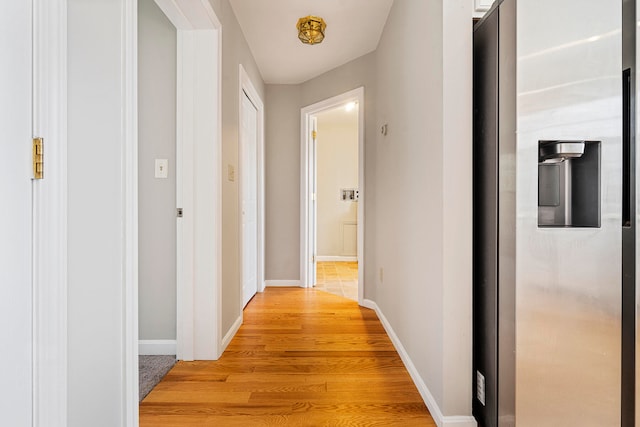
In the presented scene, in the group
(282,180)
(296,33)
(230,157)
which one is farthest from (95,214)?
(282,180)

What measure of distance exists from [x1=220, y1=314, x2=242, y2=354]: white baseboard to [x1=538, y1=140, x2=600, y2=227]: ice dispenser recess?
199 centimetres

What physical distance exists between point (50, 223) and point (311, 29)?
2483 mm

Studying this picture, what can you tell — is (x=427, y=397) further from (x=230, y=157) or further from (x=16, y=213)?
(x=230, y=157)

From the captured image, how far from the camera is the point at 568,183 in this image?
4.24 feet

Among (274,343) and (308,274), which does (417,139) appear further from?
(308,274)

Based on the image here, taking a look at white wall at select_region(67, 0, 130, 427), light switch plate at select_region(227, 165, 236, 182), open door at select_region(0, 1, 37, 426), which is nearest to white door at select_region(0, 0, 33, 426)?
open door at select_region(0, 1, 37, 426)

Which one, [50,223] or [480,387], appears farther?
[480,387]

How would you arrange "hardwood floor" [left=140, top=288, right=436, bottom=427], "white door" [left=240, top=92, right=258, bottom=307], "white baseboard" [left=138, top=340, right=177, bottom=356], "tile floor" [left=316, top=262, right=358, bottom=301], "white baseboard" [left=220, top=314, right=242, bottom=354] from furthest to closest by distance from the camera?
"tile floor" [left=316, top=262, right=358, bottom=301] → "white door" [left=240, top=92, right=258, bottom=307] → "white baseboard" [left=220, top=314, right=242, bottom=354] → "white baseboard" [left=138, top=340, right=177, bottom=356] → "hardwood floor" [left=140, top=288, right=436, bottom=427]

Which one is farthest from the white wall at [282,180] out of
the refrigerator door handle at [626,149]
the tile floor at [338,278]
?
the refrigerator door handle at [626,149]

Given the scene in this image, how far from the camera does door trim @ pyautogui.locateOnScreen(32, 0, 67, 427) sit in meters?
0.83

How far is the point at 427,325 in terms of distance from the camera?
67.2 inches

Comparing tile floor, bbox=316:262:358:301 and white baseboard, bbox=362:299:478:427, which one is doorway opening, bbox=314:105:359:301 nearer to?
tile floor, bbox=316:262:358:301

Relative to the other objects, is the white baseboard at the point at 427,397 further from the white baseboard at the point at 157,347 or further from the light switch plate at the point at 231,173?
the light switch plate at the point at 231,173

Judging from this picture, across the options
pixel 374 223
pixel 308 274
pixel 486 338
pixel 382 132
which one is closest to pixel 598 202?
pixel 486 338
